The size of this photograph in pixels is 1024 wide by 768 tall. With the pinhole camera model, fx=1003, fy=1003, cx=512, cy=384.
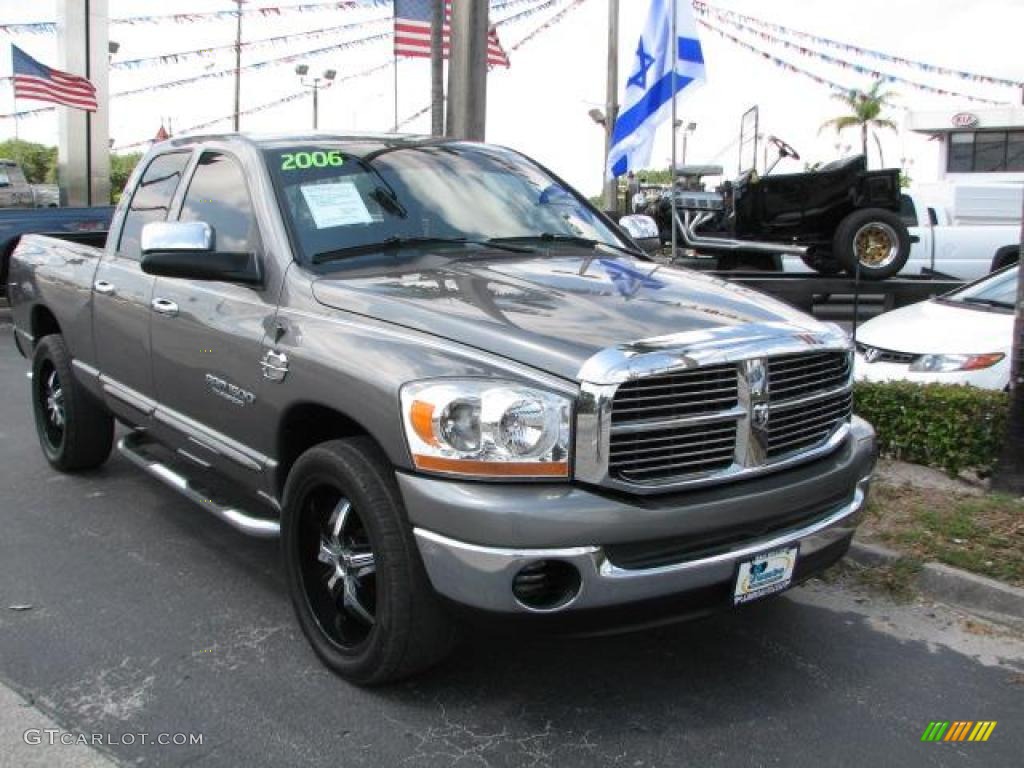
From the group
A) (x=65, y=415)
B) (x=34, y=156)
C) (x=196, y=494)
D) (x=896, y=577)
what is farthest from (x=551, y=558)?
(x=34, y=156)

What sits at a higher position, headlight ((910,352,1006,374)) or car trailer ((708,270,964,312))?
car trailer ((708,270,964,312))

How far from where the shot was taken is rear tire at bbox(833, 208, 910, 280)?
34.1 ft

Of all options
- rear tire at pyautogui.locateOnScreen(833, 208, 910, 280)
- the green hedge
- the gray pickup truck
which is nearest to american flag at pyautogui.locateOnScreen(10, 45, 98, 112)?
rear tire at pyautogui.locateOnScreen(833, 208, 910, 280)

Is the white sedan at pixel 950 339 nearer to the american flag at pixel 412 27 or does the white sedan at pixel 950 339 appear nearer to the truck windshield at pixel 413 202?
the truck windshield at pixel 413 202

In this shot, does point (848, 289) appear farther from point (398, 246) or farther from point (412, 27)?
point (398, 246)

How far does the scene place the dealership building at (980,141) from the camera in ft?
149

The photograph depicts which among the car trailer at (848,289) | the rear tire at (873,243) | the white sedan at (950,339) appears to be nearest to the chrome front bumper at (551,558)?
the white sedan at (950,339)

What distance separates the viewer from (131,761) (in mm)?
2947

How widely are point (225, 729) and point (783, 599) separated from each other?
91.3 inches

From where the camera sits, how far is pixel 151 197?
5043 millimetres

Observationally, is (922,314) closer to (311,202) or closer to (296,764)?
(311,202)

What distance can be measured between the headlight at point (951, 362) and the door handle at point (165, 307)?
4715 millimetres

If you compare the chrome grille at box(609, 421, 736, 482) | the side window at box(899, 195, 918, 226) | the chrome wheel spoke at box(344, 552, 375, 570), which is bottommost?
the chrome wheel spoke at box(344, 552, 375, 570)

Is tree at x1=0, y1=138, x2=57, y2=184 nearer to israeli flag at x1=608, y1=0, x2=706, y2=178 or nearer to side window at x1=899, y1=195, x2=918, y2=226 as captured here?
side window at x1=899, y1=195, x2=918, y2=226
